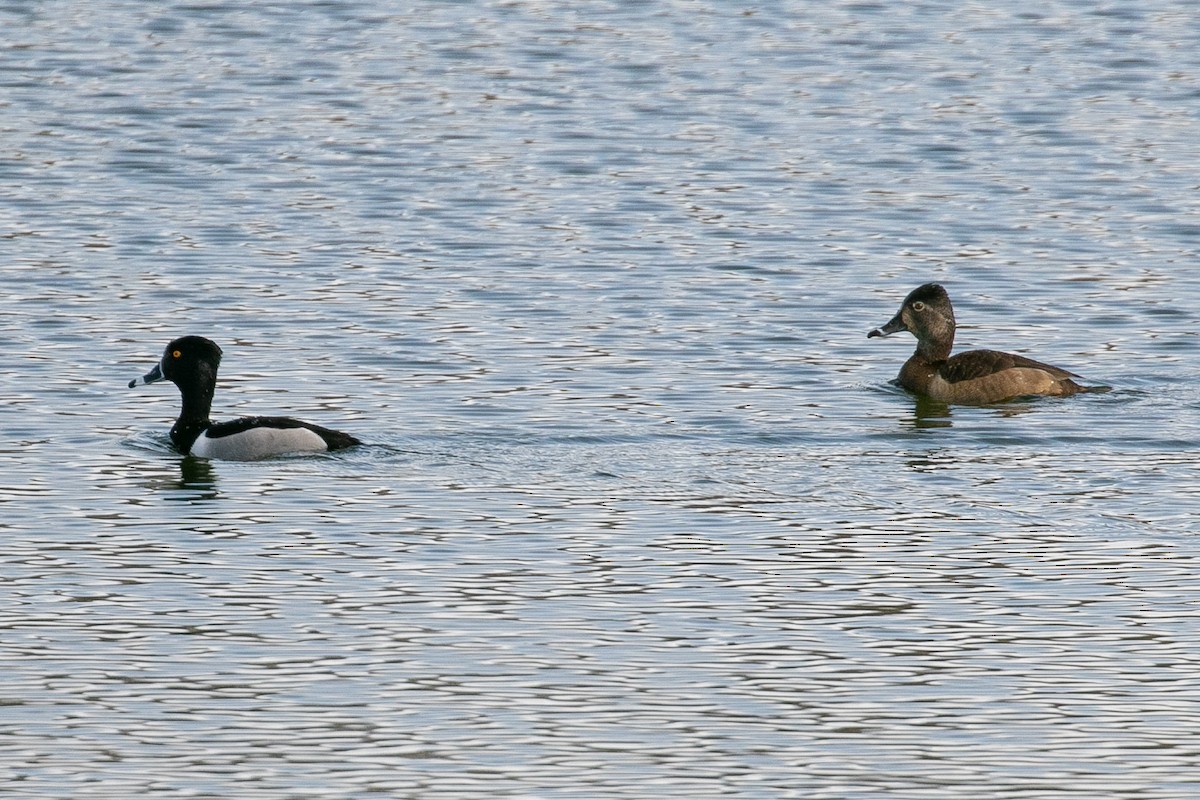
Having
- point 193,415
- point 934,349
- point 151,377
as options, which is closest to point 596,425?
point 193,415

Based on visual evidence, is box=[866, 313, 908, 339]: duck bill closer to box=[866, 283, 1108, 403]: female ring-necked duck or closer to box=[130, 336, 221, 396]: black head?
box=[866, 283, 1108, 403]: female ring-necked duck

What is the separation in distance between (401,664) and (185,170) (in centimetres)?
1689

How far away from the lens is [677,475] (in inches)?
585

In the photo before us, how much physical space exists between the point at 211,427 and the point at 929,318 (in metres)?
6.18

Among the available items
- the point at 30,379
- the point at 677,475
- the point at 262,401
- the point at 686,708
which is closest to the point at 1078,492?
the point at 677,475

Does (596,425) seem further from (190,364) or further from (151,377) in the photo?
(151,377)

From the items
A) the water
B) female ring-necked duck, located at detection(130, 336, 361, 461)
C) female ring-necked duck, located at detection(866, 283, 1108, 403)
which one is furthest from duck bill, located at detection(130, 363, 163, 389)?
female ring-necked duck, located at detection(866, 283, 1108, 403)

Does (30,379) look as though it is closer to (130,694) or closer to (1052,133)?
(130,694)

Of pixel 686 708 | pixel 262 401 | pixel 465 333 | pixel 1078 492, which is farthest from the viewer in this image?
pixel 465 333

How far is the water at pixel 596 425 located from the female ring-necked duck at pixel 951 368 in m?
0.31

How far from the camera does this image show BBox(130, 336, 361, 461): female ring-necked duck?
50.7ft

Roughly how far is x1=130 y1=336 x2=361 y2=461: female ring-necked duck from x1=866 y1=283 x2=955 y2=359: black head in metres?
5.48

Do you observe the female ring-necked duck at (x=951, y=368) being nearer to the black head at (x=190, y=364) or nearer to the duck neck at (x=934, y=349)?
the duck neck at (x=934, y=349)

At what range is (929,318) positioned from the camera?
19.2 metres
